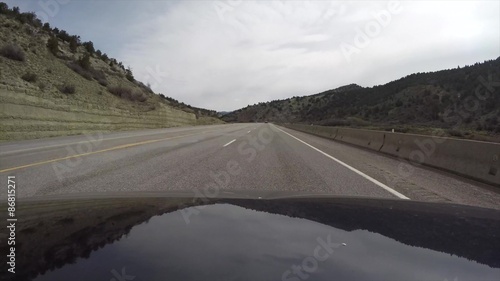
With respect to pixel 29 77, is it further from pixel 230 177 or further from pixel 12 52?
pixel 230 177

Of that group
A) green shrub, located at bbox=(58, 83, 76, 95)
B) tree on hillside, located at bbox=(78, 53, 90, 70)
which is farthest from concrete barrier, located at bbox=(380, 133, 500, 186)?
tree on hillside, located at bbox=(78, 53, 90, 70)

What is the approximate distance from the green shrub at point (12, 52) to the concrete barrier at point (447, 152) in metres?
28.2

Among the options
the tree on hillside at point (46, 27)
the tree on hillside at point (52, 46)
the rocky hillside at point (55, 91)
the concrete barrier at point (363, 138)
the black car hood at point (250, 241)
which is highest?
the tree on hillside at point (46, 27)

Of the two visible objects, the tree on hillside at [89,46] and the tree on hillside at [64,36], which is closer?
the tree on hillside at [64,36]

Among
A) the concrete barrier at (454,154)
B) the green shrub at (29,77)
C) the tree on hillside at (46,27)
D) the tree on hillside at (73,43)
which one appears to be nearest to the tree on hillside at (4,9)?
the tree on hillside at (46,27)

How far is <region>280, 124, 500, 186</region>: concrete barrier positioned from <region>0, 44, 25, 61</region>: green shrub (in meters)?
28.2

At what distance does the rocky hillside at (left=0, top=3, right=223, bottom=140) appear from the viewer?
23062mm

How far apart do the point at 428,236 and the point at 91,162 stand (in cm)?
1032

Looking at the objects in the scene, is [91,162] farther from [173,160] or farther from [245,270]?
[245,270]

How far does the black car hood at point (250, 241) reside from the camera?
2305 millimetres

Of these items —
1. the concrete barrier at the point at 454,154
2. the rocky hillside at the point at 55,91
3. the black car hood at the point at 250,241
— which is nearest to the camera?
the black car hood at the point at 250,241

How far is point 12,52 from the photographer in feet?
105

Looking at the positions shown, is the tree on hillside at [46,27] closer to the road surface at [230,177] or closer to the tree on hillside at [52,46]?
the tree on hillside at [52,46]

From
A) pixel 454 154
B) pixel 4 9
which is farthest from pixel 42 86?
pixel 454 154
